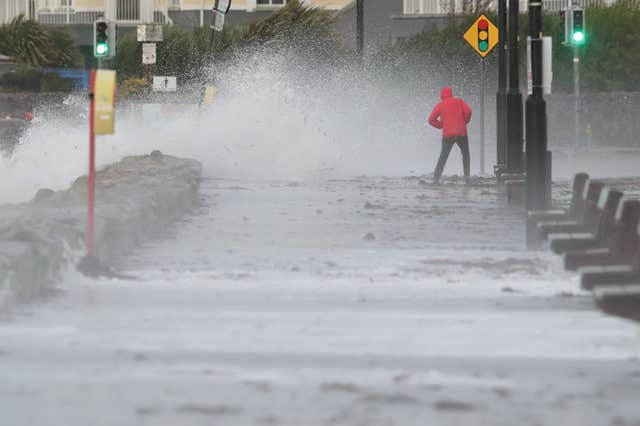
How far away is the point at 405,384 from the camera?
27.6 ft

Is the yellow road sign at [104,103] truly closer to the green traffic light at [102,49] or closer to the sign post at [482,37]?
the sign post at [482,37]

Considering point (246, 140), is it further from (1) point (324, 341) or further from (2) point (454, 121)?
(1) point (324, 341)

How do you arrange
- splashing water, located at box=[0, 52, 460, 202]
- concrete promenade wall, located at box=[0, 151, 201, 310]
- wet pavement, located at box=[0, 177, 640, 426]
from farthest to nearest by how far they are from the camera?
splashing water, located at box=[0, 52, 460, 202], concrete promenade wall, located at box=[0, 151, 201, 310], wet pavement, located at box=[0, 177, 640, 426]

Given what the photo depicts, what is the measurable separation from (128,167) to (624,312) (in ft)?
44.1

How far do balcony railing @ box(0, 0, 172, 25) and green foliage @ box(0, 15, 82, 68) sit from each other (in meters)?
4.79

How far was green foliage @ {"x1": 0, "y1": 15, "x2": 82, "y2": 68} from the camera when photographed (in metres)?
63.2

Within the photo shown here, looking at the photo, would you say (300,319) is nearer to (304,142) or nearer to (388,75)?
(304,142)

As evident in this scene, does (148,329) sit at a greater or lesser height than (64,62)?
lesser

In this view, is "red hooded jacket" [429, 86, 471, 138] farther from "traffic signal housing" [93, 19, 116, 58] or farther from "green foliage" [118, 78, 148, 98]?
"green foliage" [118, 78, 148, 98]

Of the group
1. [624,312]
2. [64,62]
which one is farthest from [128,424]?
[64,62]

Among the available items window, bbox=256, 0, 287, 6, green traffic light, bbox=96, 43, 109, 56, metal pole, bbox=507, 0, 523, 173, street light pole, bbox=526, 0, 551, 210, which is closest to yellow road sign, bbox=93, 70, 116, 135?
street light pole, bbox=526, 0, 551, 210

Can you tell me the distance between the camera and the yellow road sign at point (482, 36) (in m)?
31.7

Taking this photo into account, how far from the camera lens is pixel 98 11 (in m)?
69.6

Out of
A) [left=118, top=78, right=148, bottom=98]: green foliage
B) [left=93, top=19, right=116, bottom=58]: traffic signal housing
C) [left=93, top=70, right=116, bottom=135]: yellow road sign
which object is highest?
[left=93, top=19, right=116, bottom=58]: traffic signal housing
